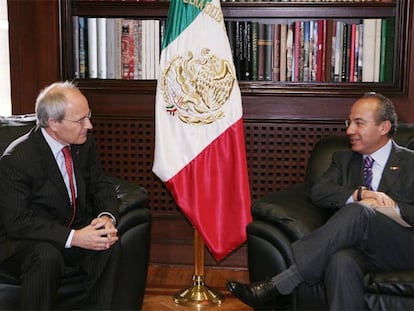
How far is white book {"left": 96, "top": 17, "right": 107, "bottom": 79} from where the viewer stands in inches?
150

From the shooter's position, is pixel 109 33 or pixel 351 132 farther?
pixel 109 33

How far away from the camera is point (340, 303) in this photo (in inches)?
100

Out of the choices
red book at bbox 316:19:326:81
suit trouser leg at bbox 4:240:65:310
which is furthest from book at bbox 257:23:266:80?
suit trouser leg at bbox 4:240:65:310

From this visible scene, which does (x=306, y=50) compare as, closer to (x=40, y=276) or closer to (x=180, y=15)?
(x=180, y=15)

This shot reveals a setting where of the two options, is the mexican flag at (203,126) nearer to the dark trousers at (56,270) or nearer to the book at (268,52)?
the book at (268,52)

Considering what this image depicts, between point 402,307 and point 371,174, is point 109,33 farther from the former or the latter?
point 402,307

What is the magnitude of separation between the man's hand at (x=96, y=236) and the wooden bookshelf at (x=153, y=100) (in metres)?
1.27

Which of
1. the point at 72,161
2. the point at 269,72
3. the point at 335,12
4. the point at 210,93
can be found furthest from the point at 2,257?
the point at 335,12

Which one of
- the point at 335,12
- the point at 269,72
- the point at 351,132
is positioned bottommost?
the point at 351,132

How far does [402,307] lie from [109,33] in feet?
7.09

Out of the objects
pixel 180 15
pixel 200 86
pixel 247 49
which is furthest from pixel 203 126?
pixel 247 49

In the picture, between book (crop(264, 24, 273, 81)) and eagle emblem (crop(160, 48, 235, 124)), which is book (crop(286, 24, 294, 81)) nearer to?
book (crop(264, 24, 273, 81))

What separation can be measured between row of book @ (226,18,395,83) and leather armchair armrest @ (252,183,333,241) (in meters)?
0.97

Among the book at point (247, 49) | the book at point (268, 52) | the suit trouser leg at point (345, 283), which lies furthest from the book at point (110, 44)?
the suit trouser leg at point (345, 283)
